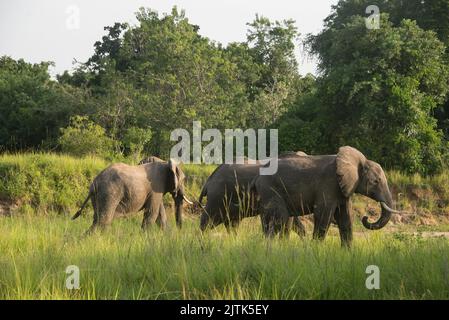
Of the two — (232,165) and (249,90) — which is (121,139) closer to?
(249,90)

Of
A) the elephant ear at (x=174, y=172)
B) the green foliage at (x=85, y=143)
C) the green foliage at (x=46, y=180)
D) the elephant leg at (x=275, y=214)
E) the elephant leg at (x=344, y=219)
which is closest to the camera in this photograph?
the elephant leg at (x=275, y=214)

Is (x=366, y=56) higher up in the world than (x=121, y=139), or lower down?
higher up

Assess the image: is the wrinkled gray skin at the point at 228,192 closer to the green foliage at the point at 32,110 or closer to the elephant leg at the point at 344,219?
the elephant leg at the point at 344,219

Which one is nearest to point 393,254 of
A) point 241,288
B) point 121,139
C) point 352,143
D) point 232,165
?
point 241,288

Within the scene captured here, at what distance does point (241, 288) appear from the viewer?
517 cm

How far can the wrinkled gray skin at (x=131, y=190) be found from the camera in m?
9.77

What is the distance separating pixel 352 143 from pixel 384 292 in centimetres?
1407

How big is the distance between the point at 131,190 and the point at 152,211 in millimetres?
600

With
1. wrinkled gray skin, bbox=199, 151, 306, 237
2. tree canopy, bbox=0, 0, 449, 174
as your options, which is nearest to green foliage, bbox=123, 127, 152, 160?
tree canopy, bbox=0, 0, 449, 174

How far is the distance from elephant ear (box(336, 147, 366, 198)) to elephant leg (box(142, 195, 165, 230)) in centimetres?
333

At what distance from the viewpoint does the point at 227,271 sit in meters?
5.39

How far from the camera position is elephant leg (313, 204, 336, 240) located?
8.38 meters
